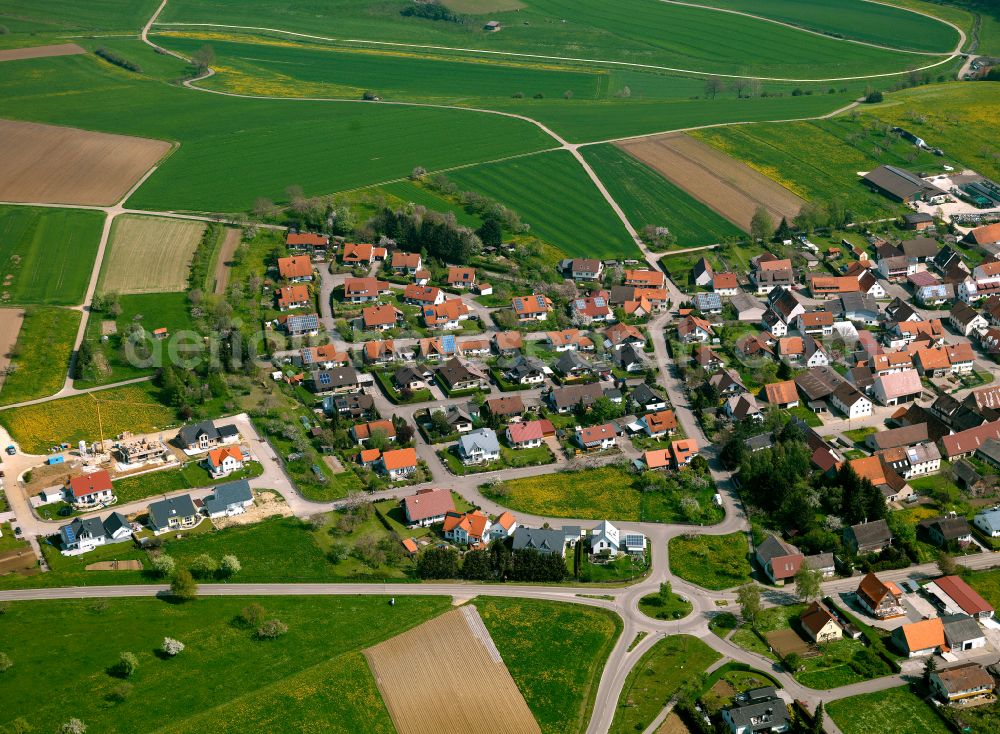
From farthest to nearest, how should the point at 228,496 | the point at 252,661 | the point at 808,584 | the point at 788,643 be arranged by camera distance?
the point at 228,496 → the point at 808,584 → the point at 788,643 → the point at 252,661

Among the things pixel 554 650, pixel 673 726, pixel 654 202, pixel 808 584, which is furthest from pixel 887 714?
pixel 654 202

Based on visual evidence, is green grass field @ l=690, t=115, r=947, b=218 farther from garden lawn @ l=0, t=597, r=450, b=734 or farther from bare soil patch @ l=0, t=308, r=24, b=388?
bare soil patch @ l=0, t=308, r=24, b=388

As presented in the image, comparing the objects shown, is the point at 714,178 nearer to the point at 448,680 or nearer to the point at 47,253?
the point at 47,253

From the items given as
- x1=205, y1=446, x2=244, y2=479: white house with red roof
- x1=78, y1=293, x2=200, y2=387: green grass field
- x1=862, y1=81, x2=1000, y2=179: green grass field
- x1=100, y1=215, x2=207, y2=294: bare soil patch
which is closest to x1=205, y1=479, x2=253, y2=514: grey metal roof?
x1=205, y1=446, x2=244, y2=479: white house with red roof

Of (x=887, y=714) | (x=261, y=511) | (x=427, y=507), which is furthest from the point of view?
(x=261, y=511)

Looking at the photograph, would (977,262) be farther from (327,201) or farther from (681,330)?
(327,201)

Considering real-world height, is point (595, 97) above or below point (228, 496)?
above
